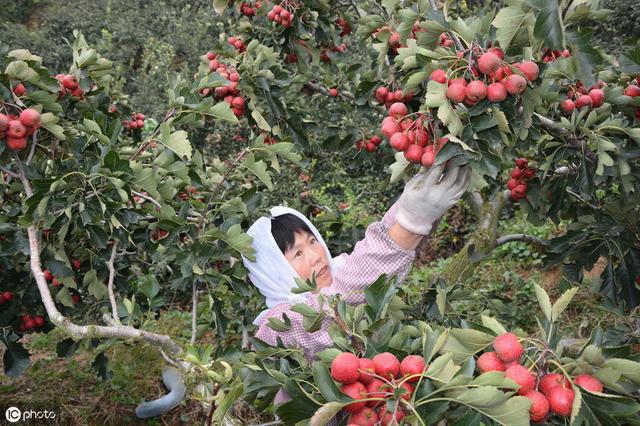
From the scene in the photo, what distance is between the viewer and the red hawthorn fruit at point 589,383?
987 millimetres

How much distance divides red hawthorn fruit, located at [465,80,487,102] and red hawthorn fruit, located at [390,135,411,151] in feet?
0.62

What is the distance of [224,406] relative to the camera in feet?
4.16

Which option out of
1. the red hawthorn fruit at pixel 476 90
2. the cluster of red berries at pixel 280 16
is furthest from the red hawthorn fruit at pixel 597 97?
the cluster of red berries at pixel 280 16

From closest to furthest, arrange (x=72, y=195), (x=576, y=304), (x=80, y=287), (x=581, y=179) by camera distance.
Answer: (x=72, y=195), (x=581, y=179), (x=80, y=287), (x=576, y=304)

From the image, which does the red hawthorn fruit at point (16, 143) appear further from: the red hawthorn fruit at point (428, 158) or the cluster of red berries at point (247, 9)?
the cluster of red berries at point (247, 9)

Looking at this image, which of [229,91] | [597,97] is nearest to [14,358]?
[229,91]

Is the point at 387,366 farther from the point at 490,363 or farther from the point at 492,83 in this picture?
the point at 492,83

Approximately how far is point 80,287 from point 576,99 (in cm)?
202

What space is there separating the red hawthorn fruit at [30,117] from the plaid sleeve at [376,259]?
1039 mm

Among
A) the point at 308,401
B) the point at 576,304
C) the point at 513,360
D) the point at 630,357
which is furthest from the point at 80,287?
the point at 576,304

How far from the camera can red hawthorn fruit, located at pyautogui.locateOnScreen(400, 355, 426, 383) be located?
1.07 metres

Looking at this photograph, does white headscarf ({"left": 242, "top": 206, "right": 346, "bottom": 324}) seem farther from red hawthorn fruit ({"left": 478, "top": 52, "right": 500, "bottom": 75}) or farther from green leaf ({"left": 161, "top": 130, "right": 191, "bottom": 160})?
red hawthorn fruit ({"left": 478, "top": 52, "right": 500, "bottom": 75})

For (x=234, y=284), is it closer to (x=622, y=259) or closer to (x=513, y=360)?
(x=513, y=360)

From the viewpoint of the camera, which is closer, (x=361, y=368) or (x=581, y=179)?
(x=361, y=368)
